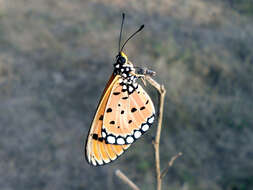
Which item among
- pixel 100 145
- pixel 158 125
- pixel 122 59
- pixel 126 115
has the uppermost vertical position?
pixel 122 59

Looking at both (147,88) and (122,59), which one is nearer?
(122,59)

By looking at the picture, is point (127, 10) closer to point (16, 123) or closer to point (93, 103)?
point (93, 103)

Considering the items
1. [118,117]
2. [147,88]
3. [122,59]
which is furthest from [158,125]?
[147,88]

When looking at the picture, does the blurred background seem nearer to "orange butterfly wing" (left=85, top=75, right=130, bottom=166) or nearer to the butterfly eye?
"orange butterfly wing" (left=85, top=75, right=130, bottom=166)

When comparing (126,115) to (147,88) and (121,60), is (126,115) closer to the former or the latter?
(121,60)

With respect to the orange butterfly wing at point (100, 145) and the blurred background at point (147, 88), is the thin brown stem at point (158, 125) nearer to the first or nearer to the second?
the orange butterfly wing at point (100, 145)
